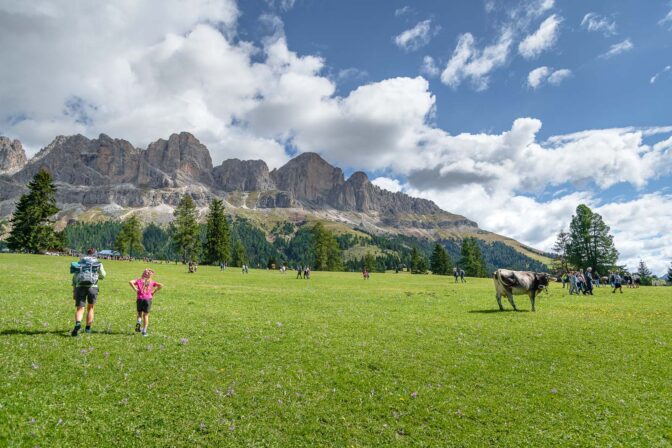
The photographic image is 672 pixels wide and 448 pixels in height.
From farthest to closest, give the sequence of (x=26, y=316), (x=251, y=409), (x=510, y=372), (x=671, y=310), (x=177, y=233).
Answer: (x=177, y=233) < (x=671, y=310) < (x=26, y=316) < (x=510, y=372) < (x=251, y=409)

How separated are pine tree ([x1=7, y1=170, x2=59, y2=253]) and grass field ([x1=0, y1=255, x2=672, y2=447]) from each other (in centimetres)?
8412

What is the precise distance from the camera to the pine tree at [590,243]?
97.0 m

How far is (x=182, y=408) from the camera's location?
1111 cm

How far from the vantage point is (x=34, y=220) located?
88438mm

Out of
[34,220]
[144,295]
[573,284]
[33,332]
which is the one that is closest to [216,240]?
[34,220]

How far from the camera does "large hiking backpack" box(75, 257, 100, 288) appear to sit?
54.4ft

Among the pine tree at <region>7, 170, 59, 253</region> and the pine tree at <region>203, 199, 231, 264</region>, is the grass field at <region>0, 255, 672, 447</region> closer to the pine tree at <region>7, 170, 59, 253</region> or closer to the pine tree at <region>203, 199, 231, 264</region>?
the pine tree at <region>7, 170, 59, 253</region>

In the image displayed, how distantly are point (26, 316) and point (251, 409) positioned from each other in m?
15.5

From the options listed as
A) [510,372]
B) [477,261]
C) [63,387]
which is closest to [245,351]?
[63,387]

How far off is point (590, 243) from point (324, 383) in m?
111

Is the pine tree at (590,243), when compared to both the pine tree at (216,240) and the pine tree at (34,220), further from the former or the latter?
the pine tree at (34,220)

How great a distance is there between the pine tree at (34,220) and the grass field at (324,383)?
8412cm

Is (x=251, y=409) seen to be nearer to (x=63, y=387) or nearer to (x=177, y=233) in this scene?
(x=63, y=387)

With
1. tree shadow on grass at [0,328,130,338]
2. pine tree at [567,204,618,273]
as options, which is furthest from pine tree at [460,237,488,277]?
tree shadow on grass at [0,328,130,338]
